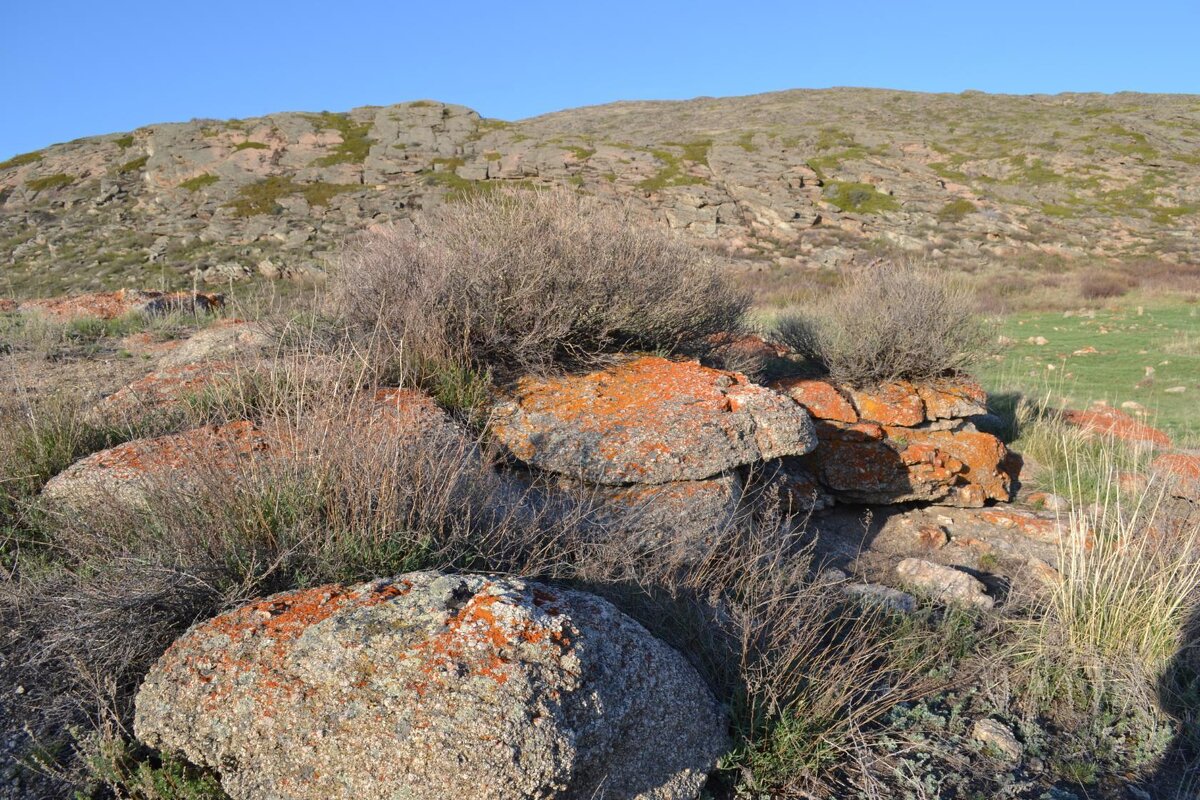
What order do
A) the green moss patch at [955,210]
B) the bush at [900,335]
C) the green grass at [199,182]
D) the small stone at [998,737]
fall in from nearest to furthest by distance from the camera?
the small stone at [998,737] → the bush at [900,335] → the green moss patch at [955,210] → the green grass at [199,182]

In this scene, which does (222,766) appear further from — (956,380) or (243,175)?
(243,175)

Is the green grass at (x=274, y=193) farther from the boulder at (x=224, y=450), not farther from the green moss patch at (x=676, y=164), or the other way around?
the boulder at (x=224, y=450)

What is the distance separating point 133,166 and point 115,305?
39219mm

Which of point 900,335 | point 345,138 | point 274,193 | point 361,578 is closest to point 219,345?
point 361,578

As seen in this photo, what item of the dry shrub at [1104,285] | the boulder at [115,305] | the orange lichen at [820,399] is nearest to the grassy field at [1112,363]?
the orange lichen at [820,399]

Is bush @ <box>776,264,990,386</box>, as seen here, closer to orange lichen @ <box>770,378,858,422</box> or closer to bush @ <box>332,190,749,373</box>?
orange lichen @ <box>770,378,858,422</box>

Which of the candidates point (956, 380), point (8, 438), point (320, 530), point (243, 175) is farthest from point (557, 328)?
point (243, 175)

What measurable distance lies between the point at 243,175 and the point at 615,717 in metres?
41.7

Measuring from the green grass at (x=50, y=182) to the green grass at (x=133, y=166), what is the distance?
92.2 inches

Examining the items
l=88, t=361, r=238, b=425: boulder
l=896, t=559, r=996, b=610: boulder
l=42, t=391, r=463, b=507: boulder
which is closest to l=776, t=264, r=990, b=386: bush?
l=896, t=559, r=996, b=610: boulder

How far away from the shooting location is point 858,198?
38312 millimetres

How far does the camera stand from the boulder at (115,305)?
8.48 metres

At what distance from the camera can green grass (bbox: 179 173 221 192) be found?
37.3 meters

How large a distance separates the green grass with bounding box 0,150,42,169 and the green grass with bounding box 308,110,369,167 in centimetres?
1521
